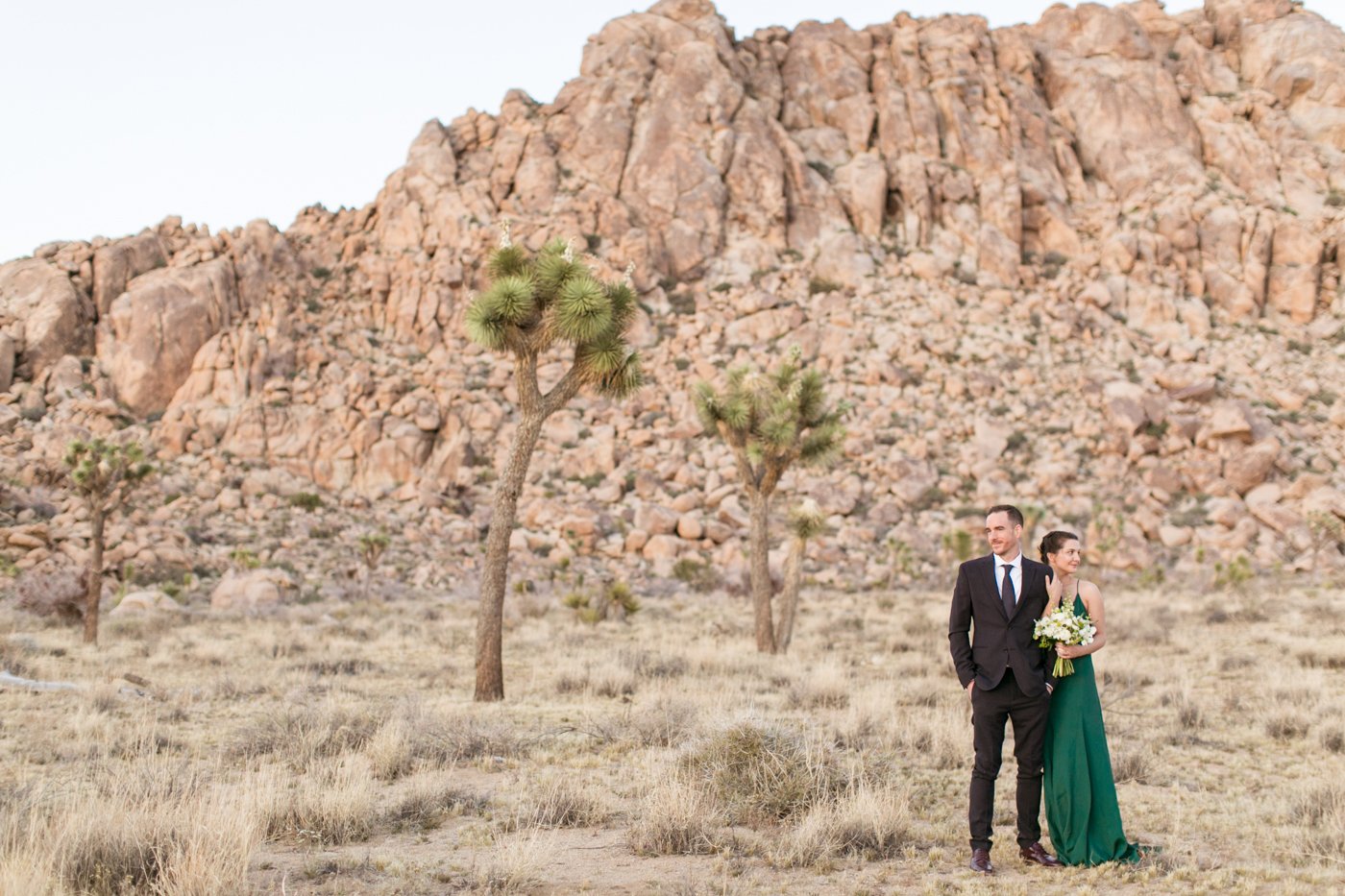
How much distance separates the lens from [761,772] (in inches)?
259

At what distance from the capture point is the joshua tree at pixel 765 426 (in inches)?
682

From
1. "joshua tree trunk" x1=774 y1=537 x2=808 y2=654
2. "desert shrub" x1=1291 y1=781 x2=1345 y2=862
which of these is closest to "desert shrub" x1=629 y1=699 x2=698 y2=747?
"desert shrub" x1=1291 y1=781 x2=1345 y2=862

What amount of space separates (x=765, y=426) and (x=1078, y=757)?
1240cm

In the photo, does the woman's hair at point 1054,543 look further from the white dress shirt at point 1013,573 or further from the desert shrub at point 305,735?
the desert shrub at point 305,735

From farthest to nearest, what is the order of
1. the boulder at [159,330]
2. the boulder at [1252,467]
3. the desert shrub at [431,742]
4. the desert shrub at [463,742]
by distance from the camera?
the boulder at [159,330]
the boulder at [1252,467]
the desert shrub at [463,742]
the desert shrub at [431,742]

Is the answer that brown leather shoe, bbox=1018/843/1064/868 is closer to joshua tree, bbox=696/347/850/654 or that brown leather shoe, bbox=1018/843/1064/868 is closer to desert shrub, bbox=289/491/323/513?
joshua tree, bbox=696/347/850/654

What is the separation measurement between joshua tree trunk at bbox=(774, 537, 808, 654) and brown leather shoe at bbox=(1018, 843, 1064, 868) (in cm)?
1125

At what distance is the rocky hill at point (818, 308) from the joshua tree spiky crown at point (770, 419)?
15.0m

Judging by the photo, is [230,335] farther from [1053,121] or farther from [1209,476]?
[1053,121]

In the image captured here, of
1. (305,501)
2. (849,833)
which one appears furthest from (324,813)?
(305,501)

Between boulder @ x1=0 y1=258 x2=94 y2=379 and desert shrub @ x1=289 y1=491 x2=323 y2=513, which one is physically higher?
boulder @ x1=0 y1=258 x2=94 y2=379

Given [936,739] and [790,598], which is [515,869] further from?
[790,598]

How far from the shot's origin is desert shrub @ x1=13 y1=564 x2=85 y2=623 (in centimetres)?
2152

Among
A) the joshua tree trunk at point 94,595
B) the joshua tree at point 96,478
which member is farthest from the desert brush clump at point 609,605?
the joshua tree at point 96,478
